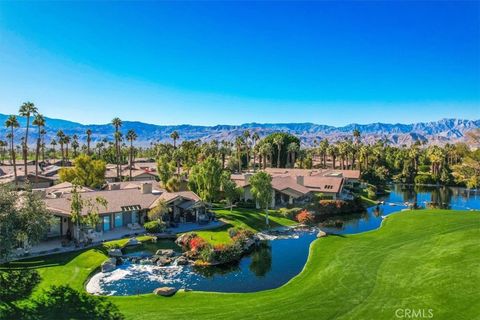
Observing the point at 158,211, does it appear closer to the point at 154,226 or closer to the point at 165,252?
the point at 154,226

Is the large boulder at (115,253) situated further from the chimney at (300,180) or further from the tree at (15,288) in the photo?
the chimney at (300,180)

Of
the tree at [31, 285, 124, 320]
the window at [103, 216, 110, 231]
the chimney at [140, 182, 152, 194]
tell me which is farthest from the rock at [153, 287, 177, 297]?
→ the chimney at [140, 182, 152, 194]

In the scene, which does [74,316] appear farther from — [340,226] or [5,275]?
[340,226]

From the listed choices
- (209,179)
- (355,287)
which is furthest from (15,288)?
(209,179)

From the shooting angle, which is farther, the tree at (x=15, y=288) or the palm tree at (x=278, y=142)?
the palm tree at (x=278, y=142)

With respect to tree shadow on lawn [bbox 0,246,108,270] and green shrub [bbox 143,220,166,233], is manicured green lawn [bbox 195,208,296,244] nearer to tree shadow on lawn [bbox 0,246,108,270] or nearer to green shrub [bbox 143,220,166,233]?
green shrub [bbox 143,220,166,233]

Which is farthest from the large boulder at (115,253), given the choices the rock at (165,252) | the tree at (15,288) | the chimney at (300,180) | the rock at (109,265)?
the chimney at (300,180)
